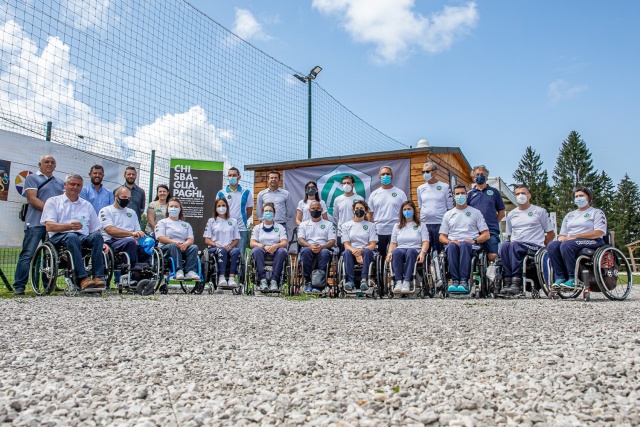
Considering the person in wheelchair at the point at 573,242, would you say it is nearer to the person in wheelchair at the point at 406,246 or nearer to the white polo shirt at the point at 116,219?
the person in wheelchair at the point at 406,246

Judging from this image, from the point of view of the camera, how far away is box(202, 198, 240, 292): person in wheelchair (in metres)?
6.32

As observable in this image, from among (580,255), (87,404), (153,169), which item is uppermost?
(153,169)

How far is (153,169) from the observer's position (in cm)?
778

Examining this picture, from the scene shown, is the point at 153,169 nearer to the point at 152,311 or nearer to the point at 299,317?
the point at 152,311

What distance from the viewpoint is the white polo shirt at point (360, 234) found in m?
6.18

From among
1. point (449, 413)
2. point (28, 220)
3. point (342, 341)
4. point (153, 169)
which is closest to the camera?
point (449, 413)

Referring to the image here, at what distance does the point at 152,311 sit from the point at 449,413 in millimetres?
2939

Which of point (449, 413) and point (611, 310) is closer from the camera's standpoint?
point (449, 413)

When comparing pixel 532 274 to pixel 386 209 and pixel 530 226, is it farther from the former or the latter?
pixel 386 209

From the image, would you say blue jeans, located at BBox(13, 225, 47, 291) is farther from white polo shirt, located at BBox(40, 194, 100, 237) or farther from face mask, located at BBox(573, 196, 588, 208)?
face mask, located at BBox(573, 196, 588, 208)

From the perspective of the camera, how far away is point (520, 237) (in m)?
6.00

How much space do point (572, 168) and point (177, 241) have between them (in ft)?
175

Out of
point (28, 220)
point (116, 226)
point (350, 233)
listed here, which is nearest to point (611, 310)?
point (350, 233)

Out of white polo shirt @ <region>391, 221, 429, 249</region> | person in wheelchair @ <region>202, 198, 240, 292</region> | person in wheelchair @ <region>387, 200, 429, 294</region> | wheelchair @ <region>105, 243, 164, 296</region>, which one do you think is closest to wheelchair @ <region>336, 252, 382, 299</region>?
person in wheelchair @ <region>387, 200, 429, 294</region>
